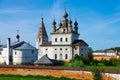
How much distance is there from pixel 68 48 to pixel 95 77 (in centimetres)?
3699

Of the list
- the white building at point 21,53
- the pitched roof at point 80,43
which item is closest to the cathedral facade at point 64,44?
the pitched roof at point 80,43

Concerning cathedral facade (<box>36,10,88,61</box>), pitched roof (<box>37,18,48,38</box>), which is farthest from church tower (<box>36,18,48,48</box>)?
cathedral facade (<box>36,10,88,61</box>)

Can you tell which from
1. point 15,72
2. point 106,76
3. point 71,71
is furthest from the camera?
point 15,72

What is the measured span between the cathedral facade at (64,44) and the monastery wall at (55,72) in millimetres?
31851

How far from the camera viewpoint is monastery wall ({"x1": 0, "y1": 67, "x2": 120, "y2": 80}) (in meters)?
21.7

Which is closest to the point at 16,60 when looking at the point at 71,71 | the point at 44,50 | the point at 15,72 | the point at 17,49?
the point at 17,49

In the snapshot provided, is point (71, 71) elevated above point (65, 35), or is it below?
below

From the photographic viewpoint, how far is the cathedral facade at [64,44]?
58.2 metres

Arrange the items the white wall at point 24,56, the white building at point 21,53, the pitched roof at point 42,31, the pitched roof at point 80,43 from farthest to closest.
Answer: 1. the pitched roof at point 42,31
2. the pitched roof at point 80,43
3. the white wall at point 24,56
4. the white building at point 21,53

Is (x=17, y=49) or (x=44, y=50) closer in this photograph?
(x=17, y=49)

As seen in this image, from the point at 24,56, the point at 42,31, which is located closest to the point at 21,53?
the point at 24,56

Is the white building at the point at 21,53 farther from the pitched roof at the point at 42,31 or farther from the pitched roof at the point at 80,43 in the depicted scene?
the pitched roof at the point at 42,31

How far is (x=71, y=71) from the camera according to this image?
78.0ft

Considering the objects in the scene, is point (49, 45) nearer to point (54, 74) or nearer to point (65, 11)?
point (65, 11)
